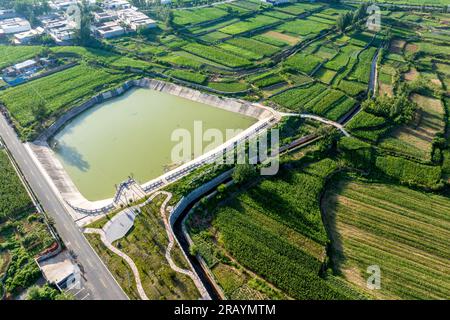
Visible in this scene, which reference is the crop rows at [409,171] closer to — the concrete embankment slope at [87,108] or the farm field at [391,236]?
the farm field at [391,236]

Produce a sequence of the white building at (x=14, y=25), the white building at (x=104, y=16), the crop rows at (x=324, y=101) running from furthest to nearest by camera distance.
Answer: the white building at (x=104, y=16)
the white building at (x=14, y=25)
the crop rows at (x=324, y=101)

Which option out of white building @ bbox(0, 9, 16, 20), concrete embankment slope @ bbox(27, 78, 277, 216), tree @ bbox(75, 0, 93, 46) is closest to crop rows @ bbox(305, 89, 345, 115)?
concrete embankment slope @ bbox(27, 78, 277, 216)

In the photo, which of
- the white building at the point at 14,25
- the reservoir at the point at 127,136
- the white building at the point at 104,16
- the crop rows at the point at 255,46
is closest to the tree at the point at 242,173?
the reservoir at the point at 127,136

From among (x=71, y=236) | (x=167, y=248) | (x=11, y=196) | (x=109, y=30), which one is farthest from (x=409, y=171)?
(x=109, y=30)

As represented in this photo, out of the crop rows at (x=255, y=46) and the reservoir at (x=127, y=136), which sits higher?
the crop rows at (x=255, y=46)

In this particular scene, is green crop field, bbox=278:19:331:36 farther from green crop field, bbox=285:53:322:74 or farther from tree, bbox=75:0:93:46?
tree, bbox=75:0:93:46

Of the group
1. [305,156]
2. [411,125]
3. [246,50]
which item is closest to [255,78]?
[246,50]
